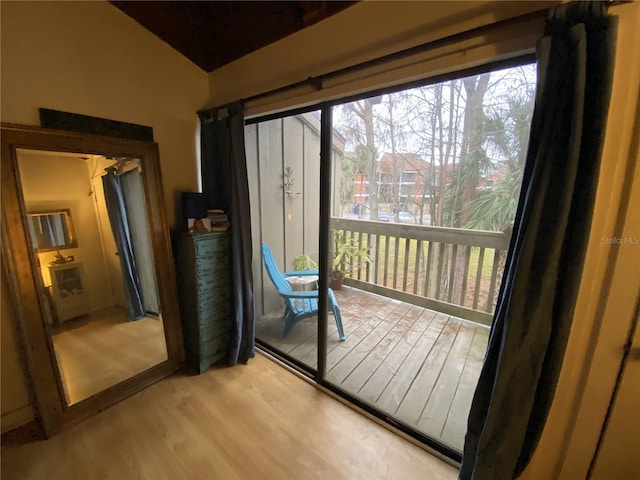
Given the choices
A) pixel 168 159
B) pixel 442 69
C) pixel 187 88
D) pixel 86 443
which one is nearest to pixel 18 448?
pixel 86 443

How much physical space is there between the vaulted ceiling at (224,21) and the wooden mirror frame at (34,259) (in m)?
0.75

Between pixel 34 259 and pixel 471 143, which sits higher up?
pixel 471 143

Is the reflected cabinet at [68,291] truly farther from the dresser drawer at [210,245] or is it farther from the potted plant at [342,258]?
the potted plant at [342,258]

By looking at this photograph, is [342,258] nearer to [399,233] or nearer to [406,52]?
[399,233]

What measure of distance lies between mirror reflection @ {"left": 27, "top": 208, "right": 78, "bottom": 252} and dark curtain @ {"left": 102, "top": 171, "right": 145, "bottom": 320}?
195 millimetres

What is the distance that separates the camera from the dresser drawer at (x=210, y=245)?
1.78 meters

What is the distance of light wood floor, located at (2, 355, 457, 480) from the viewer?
127 centimetres

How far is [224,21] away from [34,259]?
68.4 inches

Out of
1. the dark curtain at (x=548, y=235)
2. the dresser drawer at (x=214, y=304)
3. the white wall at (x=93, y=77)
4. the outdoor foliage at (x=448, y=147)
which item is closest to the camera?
the dark curtain at (x=548, y=235)

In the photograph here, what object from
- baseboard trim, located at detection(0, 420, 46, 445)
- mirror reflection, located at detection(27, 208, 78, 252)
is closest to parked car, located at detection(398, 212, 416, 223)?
mirror reflection, located at detection(27, 208, 78, 252)

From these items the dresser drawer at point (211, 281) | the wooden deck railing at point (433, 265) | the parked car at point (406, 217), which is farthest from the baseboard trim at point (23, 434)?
the parked car at point (406, 217)

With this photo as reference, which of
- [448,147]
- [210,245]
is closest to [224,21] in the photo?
[210,245]

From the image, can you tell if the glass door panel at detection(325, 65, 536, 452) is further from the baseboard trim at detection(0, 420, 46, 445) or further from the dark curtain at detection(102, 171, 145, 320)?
the baseboard trim at detection(0, 420, 46, 445)

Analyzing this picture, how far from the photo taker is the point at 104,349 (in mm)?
1678
